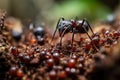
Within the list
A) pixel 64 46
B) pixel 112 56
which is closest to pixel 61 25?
pixel 64 46

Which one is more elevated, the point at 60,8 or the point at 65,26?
the point at 60,8

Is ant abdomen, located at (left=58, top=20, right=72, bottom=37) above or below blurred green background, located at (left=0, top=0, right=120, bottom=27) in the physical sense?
below

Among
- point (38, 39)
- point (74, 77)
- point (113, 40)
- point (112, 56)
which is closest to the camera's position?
point (112, 56)

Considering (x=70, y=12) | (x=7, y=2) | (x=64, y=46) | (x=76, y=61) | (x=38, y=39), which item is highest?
(x=7, y=2)

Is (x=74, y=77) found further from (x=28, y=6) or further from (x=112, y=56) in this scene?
(x=28, y=6)

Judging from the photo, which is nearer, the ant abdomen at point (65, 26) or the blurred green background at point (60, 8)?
the ant abdomen at point (65, 26)

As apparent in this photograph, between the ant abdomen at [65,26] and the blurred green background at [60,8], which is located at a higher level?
the blurred green background at [60,8]

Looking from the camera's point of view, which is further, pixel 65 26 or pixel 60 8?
pixel 60 8

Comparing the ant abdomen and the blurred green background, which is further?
the blurred green background
